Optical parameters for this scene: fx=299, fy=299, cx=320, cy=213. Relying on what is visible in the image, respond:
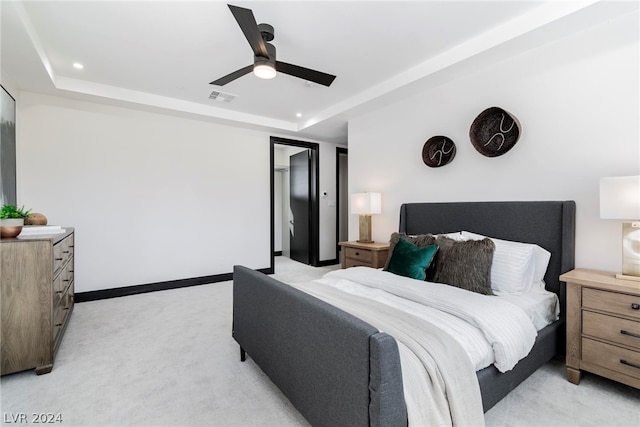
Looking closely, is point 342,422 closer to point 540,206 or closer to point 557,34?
point 540,206

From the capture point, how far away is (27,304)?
2.10 m

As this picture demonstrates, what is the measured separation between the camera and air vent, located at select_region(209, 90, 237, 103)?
12.7ft

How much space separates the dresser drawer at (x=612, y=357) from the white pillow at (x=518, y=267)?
489 millimetres

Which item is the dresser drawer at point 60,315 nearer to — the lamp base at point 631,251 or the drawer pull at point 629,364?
the drawer pull at point 629,364

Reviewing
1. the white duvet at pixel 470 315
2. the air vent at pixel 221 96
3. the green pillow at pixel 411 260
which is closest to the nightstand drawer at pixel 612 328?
the white duvet at pixel 470 315

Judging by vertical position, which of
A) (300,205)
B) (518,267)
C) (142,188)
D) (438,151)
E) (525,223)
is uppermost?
(438,151)

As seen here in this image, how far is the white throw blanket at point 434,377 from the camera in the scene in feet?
3.99

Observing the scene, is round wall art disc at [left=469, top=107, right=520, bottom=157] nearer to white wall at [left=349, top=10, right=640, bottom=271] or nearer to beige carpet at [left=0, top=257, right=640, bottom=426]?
white wall at [left=349, top=10, right=640, bottom=271]

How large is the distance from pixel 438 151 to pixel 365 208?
114 cm

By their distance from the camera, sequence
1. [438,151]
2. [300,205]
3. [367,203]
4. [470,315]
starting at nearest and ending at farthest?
[470,315] → [438,151] → [367,203] → [300,205]

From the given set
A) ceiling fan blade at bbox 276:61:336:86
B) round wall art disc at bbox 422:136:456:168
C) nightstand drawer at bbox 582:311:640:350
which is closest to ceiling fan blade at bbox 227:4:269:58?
ceiling fan blade at bbox 276:61:336:86

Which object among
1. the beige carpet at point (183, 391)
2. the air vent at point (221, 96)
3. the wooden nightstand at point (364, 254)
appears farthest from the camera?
the air vent at point (221, 96)

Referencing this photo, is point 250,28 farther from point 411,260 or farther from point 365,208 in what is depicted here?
point 365,208

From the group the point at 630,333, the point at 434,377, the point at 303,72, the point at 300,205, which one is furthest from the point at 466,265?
the point at 300,205
